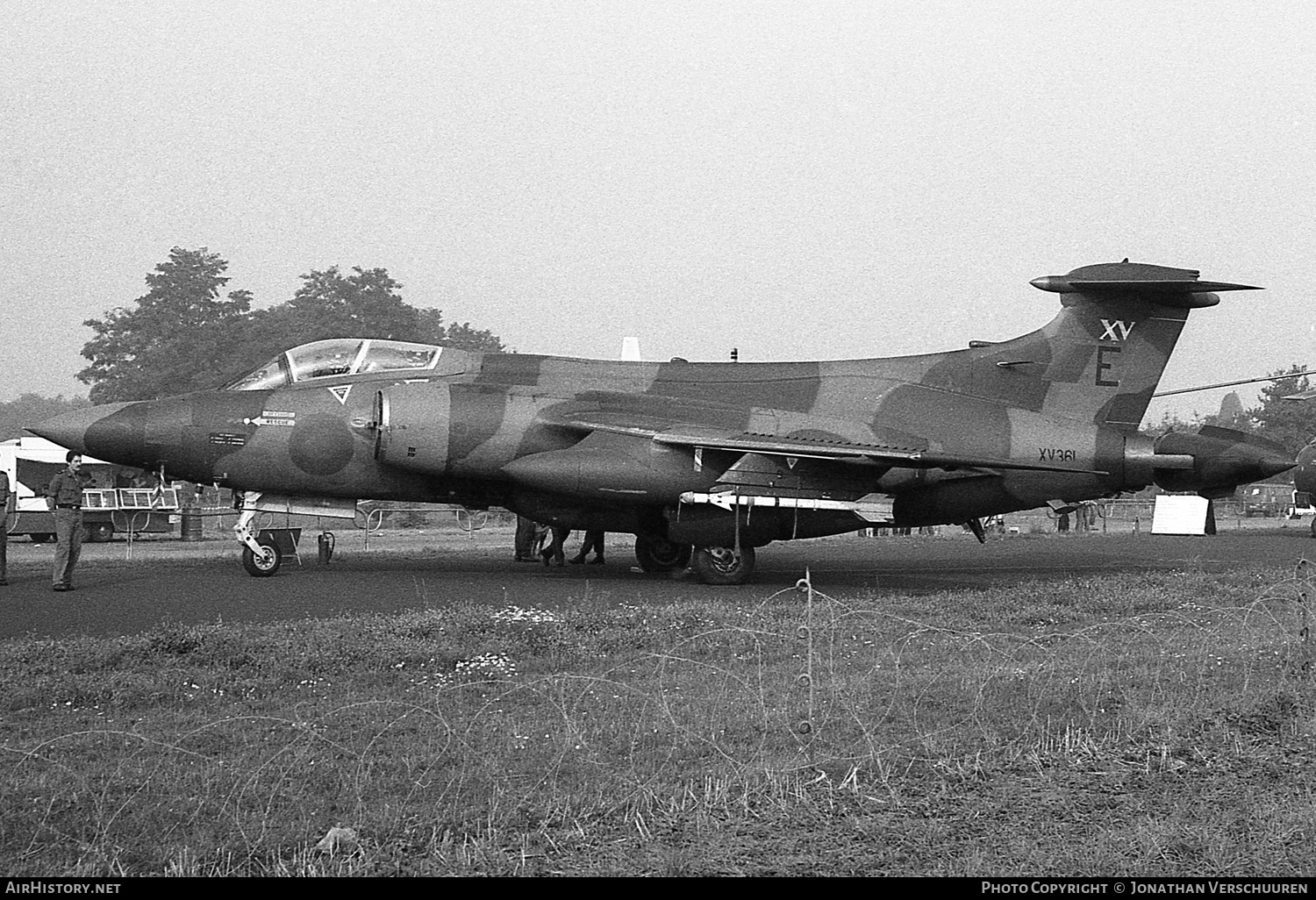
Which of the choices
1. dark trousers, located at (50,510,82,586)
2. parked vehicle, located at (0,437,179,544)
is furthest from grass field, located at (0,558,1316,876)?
parked vehicle, located at (0,437,179,544)

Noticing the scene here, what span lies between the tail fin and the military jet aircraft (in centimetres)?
3

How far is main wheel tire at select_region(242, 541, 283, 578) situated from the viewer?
15750 millimetres

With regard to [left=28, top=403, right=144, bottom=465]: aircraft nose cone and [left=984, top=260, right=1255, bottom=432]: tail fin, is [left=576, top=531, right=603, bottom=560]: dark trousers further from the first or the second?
[left=28, top=403, right=144, bottom=465]: aircraft nose cone

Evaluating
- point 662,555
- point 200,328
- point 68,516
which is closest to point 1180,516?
point 662,555

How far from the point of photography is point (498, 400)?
15.7 metres

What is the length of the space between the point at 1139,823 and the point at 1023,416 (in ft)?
40.5

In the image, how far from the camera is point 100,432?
14977 mm

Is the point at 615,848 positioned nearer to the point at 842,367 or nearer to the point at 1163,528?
the point at 842,367

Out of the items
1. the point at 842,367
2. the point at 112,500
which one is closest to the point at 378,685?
the point at 842,367

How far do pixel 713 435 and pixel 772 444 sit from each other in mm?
760

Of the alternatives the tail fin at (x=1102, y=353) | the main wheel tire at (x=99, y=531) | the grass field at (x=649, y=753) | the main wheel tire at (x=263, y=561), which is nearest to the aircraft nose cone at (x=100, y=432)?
the main wheel tire at (x=263, y=561)

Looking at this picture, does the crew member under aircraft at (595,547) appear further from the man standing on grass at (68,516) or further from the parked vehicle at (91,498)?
the parked vehicle at (91,498)

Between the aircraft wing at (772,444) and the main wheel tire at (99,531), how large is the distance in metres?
19.6

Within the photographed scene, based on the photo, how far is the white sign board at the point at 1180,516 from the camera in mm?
34469
